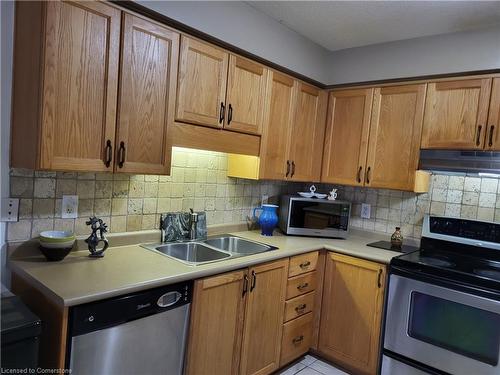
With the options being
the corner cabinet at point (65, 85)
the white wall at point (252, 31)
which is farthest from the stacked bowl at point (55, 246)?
the white wall at point (252, 31)

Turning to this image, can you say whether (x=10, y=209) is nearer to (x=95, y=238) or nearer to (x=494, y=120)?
(x=95, y=238)

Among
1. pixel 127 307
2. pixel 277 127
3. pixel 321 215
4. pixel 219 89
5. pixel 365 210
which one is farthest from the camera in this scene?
pixel 365 210

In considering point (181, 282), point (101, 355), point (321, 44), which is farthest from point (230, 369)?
point (321, 44)

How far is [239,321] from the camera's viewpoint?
200 cm

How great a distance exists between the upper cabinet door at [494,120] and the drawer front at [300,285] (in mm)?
1423

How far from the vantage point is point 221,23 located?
202 cm

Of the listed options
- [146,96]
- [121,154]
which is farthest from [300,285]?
[146,96]

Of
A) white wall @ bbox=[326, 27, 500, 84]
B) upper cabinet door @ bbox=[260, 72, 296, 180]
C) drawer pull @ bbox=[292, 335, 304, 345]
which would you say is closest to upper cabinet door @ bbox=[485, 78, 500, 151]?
white wall @ bbox=[326, 27, 500, 84]

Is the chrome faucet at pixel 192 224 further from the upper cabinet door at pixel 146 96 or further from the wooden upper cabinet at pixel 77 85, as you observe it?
the wooden upper cabinet at pixel 77 85

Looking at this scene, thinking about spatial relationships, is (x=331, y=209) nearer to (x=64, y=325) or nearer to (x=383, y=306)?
(x=383, y=306)

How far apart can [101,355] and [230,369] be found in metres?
0.84

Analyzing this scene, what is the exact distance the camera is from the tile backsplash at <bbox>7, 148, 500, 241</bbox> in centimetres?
173

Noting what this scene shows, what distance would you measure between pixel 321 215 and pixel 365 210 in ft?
1.62

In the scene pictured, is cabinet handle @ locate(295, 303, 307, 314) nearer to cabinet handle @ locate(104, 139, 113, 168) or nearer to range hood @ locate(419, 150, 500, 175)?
range hood @ locate(419, 150, 500, 175)
